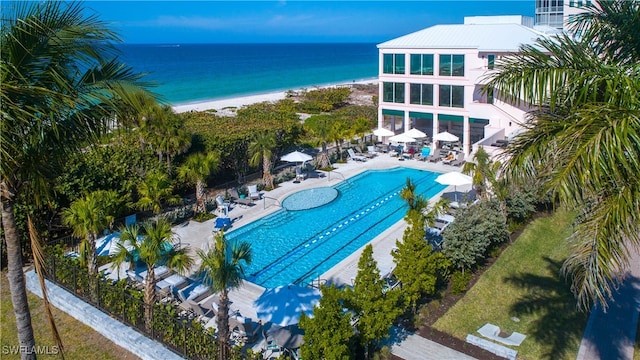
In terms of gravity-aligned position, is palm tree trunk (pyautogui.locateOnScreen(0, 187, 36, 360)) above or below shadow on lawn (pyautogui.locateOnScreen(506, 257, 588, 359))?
above

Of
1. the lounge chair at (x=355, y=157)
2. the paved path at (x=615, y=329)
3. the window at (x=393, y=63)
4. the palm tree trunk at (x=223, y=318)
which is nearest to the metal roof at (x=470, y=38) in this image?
the window at (x=393, y=63)

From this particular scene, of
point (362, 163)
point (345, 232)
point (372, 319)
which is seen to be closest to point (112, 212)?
point (345, 232)

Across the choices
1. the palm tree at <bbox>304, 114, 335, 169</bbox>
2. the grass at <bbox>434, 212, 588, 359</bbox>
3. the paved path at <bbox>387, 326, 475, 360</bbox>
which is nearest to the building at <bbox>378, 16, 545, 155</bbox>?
the palm tree at <bbox>304, 114, 335, 169</bbox>

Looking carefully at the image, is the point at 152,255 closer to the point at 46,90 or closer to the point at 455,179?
the point at 46,90

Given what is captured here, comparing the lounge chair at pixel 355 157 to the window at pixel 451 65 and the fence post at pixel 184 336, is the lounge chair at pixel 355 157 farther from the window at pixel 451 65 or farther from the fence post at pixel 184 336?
the fence post at pixel 184 336

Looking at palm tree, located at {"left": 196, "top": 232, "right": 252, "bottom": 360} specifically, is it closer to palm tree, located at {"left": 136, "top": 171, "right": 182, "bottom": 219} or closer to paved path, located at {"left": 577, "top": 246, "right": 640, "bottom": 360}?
paved path, located at {"left": 577, "top": 246, "right": 640, "bottom": 360}
